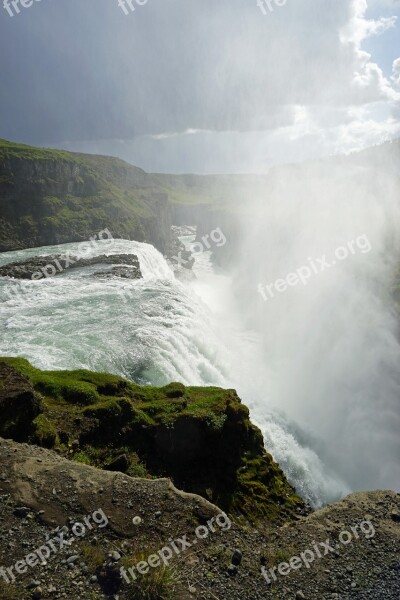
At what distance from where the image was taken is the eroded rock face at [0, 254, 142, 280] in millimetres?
Answer: 47794

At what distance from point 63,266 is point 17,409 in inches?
1714

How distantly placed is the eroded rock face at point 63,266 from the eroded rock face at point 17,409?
34347mm

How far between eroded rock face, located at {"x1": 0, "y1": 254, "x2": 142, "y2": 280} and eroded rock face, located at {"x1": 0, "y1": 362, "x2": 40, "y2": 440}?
3435 centimetres

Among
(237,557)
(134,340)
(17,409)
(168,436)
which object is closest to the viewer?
(237,557)

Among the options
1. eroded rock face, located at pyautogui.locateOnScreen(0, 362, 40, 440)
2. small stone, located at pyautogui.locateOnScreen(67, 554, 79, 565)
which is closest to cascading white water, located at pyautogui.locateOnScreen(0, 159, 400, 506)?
eroded rock face, located at pyautogui.locateOnScreen(0, 362, 40, 440)

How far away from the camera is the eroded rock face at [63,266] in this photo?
47794mm

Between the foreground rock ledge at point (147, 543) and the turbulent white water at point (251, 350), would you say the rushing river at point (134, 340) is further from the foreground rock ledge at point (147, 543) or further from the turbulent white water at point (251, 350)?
the foreground rock ledge at point (147, 543)

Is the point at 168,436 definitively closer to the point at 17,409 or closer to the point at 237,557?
the point at 17,409

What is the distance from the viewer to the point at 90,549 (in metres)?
9.22

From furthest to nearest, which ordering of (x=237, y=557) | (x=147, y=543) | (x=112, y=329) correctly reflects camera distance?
(x=112, y=329) < (x=237, y=557) < (x=147, y=543)

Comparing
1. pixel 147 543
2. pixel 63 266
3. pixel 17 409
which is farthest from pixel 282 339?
pixel 147 543

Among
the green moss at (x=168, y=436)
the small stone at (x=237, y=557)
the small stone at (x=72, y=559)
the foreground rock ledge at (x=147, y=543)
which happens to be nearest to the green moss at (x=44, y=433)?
the green moss at (x=168, y=436)

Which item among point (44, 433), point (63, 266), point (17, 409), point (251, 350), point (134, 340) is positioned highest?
point (63, 266)

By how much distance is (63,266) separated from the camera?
178ft
